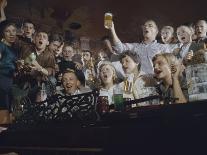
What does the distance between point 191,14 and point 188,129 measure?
1.84m

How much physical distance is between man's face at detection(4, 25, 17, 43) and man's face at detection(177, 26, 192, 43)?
7.64 ft

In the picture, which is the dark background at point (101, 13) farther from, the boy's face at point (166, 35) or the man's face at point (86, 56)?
the man's face at point (86, 56)

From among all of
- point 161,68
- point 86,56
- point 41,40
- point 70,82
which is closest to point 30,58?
point 41,40

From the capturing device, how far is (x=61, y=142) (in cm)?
433

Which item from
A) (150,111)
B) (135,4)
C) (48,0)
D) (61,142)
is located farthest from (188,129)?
(48,0)

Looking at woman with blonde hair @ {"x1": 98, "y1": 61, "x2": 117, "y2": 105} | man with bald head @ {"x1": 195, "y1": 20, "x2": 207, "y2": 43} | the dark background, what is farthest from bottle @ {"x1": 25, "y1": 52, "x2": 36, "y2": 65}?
man with bald head @ {"x1": 195, "y1": 20, "x2": 207, "y2": 43}

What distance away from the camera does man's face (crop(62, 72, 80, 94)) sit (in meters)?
5.29

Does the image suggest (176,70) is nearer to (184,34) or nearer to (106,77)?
(184,34)

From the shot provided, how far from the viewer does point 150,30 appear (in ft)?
16.4

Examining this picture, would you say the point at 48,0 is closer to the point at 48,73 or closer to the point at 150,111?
the point at 48,73

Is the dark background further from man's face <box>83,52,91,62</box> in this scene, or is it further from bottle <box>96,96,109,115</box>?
bottle <box>96,96,109,115</box>

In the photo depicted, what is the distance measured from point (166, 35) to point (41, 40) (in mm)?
1784

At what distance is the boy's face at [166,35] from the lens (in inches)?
192

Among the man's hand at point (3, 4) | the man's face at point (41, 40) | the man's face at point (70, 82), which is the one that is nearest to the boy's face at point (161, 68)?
the man's face at point (70, 82)
